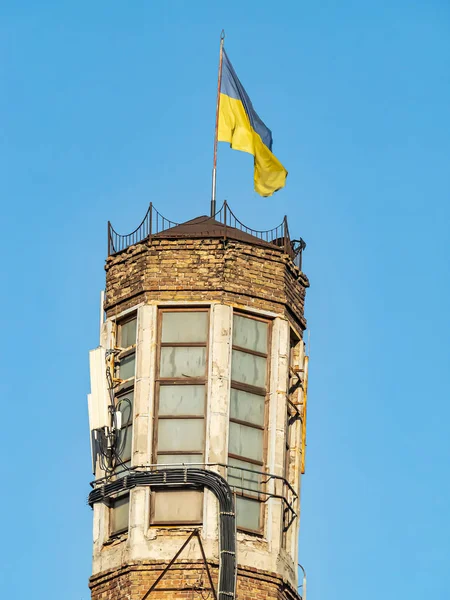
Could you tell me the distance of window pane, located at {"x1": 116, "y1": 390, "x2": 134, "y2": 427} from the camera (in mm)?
55062

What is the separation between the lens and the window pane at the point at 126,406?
2168 inches

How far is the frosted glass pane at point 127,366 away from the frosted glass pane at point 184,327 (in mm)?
1055

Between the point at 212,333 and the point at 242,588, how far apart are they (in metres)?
6.76

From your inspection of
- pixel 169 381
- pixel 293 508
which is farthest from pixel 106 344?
pixel 293 508

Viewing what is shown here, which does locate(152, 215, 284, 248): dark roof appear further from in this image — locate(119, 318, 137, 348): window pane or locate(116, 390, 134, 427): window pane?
locate(116, 390, 134, 427): window pane

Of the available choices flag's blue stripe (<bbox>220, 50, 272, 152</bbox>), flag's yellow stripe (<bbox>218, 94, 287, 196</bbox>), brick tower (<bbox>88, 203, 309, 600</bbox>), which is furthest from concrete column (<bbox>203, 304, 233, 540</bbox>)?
flag's blue stripe (<bbox>220, 50, 272, 152</bbox>)

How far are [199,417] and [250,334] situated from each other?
114 inches

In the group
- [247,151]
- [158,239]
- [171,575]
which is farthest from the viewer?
[247,151]

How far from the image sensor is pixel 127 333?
185 feet

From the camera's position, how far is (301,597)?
54.8 metres

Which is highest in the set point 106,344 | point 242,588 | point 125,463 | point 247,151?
point 247,151

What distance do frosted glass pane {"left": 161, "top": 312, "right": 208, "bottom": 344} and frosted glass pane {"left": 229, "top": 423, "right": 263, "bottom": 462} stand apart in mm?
2565

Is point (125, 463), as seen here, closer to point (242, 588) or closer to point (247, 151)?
point (242, 588)

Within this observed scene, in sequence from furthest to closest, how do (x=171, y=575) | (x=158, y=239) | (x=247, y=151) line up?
(x=247, y=151) < (x=158, y=239) < (x=171, y=575)
